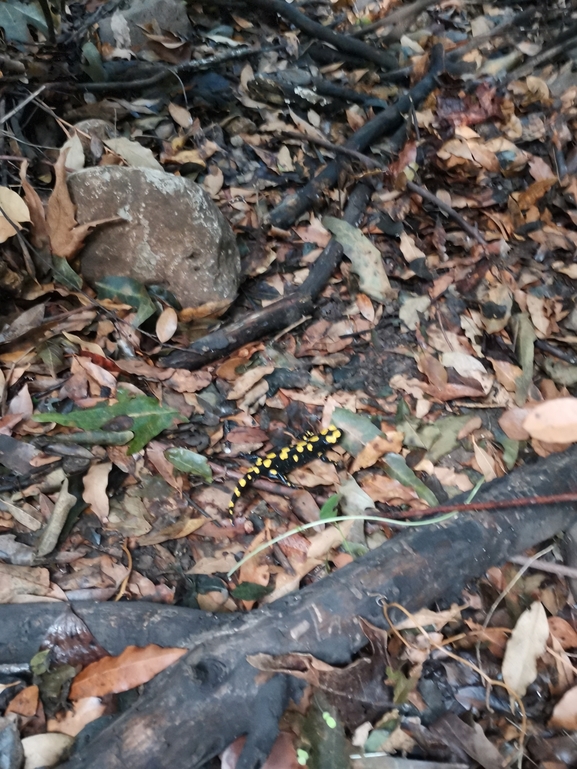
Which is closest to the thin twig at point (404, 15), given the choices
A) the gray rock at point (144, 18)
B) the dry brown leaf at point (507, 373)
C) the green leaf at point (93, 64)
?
the gray rock at point (144, 18)

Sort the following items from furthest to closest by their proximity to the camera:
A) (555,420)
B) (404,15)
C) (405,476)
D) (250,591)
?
(404,15) < (405,476) < (250,591) < (555,420)

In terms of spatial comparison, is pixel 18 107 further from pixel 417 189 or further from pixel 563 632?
pixel 563 632

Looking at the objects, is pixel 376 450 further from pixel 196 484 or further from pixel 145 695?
pixel 145 695

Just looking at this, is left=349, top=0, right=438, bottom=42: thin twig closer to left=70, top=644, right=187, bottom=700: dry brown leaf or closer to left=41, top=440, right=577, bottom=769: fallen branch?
left=41, top=440, right=577, bottom=769: fallen branch

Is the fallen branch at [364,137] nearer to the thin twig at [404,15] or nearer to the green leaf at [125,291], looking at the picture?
the thin twig at [404,15]

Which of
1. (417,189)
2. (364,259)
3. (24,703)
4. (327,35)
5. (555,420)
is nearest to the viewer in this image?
(555,420)

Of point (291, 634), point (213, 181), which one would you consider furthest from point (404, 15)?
point (291, 634)

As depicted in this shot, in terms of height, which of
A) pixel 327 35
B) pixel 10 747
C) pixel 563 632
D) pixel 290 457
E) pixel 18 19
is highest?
pixel 327 35

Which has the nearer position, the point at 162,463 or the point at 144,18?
the point at 162,463
